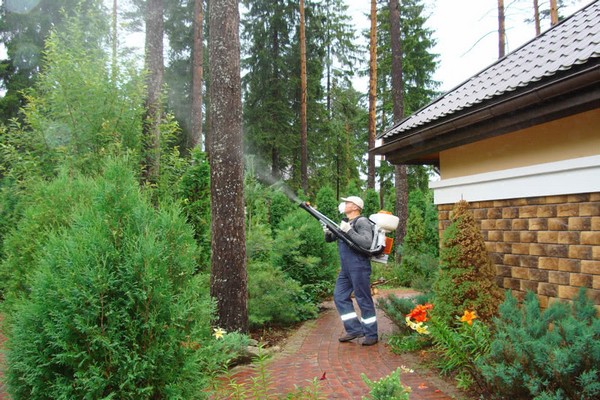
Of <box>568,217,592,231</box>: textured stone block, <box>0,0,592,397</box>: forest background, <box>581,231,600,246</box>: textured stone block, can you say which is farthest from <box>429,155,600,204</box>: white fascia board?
<box>0,0,592,397</box>: forest background

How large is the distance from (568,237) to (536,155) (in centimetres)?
87

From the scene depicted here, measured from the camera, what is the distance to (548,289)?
4398mm

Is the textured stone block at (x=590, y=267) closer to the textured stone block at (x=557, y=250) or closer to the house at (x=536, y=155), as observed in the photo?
the house at (x=536, y=155)

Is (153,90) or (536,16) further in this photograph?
(536,16)

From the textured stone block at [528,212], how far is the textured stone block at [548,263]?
1.50 ft

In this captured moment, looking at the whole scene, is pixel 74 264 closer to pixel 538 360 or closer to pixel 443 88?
pixel 538 360

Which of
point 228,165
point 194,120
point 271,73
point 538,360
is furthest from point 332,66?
point 538,360

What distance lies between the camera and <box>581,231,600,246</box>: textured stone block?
3873mm

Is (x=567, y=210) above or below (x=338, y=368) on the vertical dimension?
above

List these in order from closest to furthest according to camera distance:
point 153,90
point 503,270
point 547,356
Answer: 1. point 547,356
2. point 503,270
3. point 153,90

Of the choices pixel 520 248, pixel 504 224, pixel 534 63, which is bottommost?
pixel 520 248

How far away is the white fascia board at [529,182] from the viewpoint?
3930mm

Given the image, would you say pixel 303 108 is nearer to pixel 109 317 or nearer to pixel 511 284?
pixel 511 284

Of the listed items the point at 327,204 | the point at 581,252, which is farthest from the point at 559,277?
the point at 327,204
